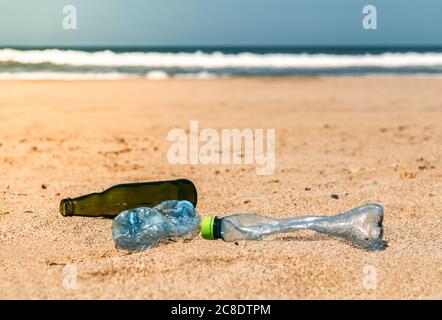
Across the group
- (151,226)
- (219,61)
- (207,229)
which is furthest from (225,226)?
(219,61)

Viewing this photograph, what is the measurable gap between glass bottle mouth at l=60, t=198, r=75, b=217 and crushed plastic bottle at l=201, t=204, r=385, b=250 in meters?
0.72

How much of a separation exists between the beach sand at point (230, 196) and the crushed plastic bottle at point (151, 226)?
0.07 metres

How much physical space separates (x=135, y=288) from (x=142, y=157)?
8.82ft

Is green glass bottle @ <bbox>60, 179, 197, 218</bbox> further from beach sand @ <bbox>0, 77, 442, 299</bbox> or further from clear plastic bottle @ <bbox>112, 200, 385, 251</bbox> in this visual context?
clear plastic bottle @ <bbox>112, 200, 385, 251</bbox>

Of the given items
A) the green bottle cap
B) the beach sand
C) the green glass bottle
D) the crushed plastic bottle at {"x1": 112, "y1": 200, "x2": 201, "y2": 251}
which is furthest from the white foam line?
the green bottle cap

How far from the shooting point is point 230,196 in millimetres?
3018

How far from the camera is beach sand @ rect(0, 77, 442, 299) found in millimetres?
1783

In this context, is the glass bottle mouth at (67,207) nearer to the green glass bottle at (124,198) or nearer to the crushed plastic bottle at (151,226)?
the green glass bottle at (124,198)

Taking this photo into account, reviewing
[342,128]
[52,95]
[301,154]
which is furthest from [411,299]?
[52,95]

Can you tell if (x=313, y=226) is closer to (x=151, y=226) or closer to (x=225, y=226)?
(x=225, y=226)

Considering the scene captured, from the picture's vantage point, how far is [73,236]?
2.32m

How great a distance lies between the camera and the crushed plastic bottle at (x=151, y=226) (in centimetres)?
209

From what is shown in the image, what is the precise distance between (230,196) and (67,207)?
0.86 meters

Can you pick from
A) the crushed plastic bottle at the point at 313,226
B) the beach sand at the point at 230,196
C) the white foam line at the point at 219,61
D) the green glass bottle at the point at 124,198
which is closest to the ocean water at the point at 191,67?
the white foam line at the point at 219,61
